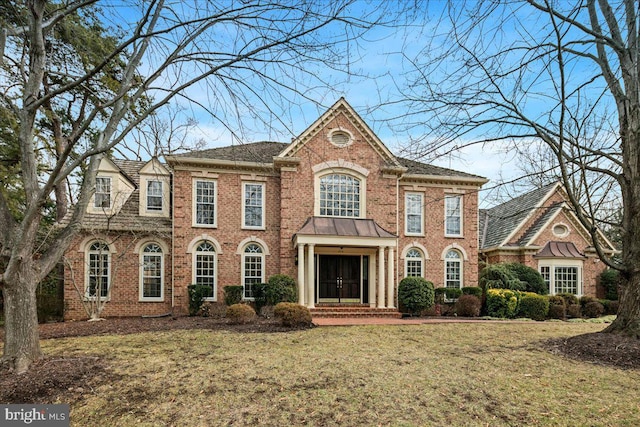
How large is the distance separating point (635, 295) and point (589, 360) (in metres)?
2.23

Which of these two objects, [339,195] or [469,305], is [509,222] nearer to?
[469,305]

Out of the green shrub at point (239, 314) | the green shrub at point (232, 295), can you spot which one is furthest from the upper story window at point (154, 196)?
the green shrub at point (239, 314)

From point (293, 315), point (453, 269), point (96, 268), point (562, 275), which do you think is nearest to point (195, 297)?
point (96, 268)

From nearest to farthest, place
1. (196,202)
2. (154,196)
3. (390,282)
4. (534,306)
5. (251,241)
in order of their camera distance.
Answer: (534,306)
(196,202)
(251,241)
(390,282)
(154,196)

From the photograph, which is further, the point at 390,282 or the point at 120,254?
the point at 390,282

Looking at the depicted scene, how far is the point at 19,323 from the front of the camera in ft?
21.9

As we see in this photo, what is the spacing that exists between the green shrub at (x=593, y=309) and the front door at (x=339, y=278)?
10.6 metres

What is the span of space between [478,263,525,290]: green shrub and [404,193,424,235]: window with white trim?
3957mm

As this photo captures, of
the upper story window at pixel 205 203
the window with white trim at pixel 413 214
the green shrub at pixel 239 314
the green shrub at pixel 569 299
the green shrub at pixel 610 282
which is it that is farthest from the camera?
the green shrub at pixel 610 282

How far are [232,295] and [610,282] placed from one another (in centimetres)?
1950

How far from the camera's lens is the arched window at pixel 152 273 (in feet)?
54.0

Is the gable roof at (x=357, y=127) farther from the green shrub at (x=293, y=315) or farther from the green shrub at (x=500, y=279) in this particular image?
the green shrub at (x=293, y=315)

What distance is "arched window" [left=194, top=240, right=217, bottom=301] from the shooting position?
54.6ft

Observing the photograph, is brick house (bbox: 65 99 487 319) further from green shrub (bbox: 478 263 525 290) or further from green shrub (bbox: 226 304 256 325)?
green shrub (bbox: 226 304 256 325)
